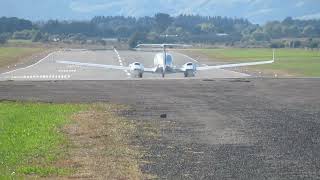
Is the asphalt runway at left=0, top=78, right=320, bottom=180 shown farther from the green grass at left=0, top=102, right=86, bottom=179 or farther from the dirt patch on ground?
the green grass at left=0, top=102, right=86, bottom=179

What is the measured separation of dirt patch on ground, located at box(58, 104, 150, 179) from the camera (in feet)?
53.1

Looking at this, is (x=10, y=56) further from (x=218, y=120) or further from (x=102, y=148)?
(x=102, y=148)

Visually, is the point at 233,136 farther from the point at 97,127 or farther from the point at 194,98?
the point at 194,98

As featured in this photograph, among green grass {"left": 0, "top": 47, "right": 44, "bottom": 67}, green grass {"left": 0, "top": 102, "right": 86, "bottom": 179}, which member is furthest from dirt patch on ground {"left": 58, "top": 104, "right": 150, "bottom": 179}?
green grass {"left": 0, "top": 47, "right": 44, "bottom": 67}

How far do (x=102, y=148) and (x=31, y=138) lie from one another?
7.73 feet

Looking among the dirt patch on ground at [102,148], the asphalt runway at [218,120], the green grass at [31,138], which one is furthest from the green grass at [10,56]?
the dirt patch on ground at [102,148]

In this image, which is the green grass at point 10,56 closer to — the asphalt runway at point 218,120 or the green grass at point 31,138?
the asphalt runway at point 218,120

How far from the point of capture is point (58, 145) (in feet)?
66.3

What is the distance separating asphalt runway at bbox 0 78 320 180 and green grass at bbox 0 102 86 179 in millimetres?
2154

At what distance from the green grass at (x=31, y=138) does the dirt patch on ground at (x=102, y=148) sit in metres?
0.38

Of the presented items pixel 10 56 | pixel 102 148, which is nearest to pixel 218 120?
pixel 102 148

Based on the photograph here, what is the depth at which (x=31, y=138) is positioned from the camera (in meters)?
21.1

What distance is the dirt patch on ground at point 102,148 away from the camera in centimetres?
1619

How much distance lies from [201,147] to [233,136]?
8.56 ft
